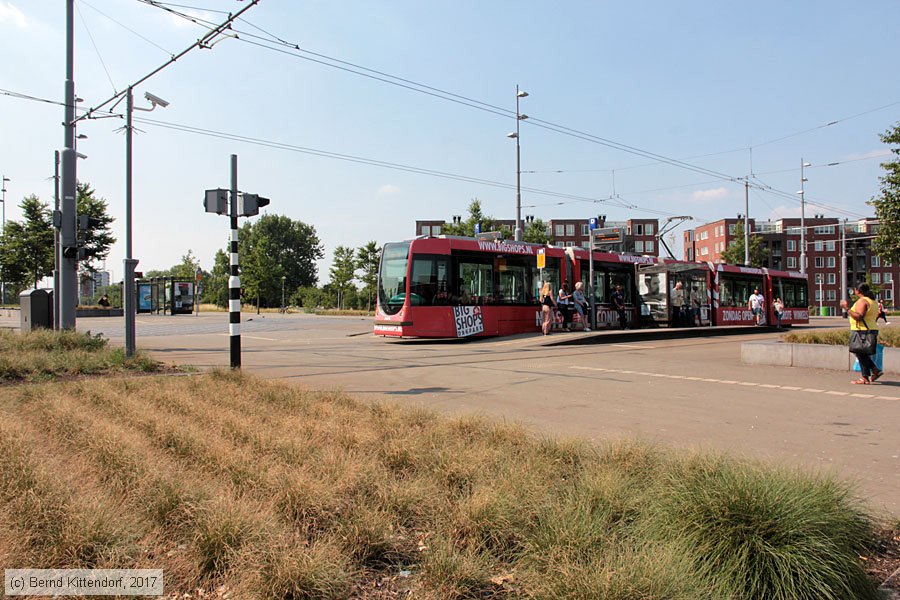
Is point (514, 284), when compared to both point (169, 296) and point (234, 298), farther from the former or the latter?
point (169, 296)

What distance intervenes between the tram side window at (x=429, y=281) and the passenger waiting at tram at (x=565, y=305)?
4375 mm

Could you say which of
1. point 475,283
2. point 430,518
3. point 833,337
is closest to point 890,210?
point 833,337

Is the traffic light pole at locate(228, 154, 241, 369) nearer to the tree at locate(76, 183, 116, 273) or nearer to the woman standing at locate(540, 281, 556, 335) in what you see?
the woman standing at locate(540, 281, 556, 335)

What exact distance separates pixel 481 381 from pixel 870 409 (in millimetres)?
5315

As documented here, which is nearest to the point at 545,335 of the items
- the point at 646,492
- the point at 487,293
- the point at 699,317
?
the point at 487,293

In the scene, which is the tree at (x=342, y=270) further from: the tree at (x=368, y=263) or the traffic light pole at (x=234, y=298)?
the traffic light pole at (x=234, y=298)

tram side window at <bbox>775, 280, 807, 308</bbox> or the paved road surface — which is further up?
tram side window at <bbox>775, 280, 807, 308</bbox>

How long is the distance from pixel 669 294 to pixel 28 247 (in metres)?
49.2

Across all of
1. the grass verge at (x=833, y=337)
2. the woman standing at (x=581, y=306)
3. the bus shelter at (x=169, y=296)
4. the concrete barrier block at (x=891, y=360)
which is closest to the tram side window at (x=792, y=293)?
the woman standing at (x=581, y=306)

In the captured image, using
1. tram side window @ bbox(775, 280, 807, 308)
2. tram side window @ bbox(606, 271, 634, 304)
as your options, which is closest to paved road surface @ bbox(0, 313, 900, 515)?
tram side window @ bbox(606, 271, 634, 304)

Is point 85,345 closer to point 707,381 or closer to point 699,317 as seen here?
point 707,381

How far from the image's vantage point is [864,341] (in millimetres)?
9930

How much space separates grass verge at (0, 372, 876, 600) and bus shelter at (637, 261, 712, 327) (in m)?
20.9

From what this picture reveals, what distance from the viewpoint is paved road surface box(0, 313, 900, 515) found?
220 inches
